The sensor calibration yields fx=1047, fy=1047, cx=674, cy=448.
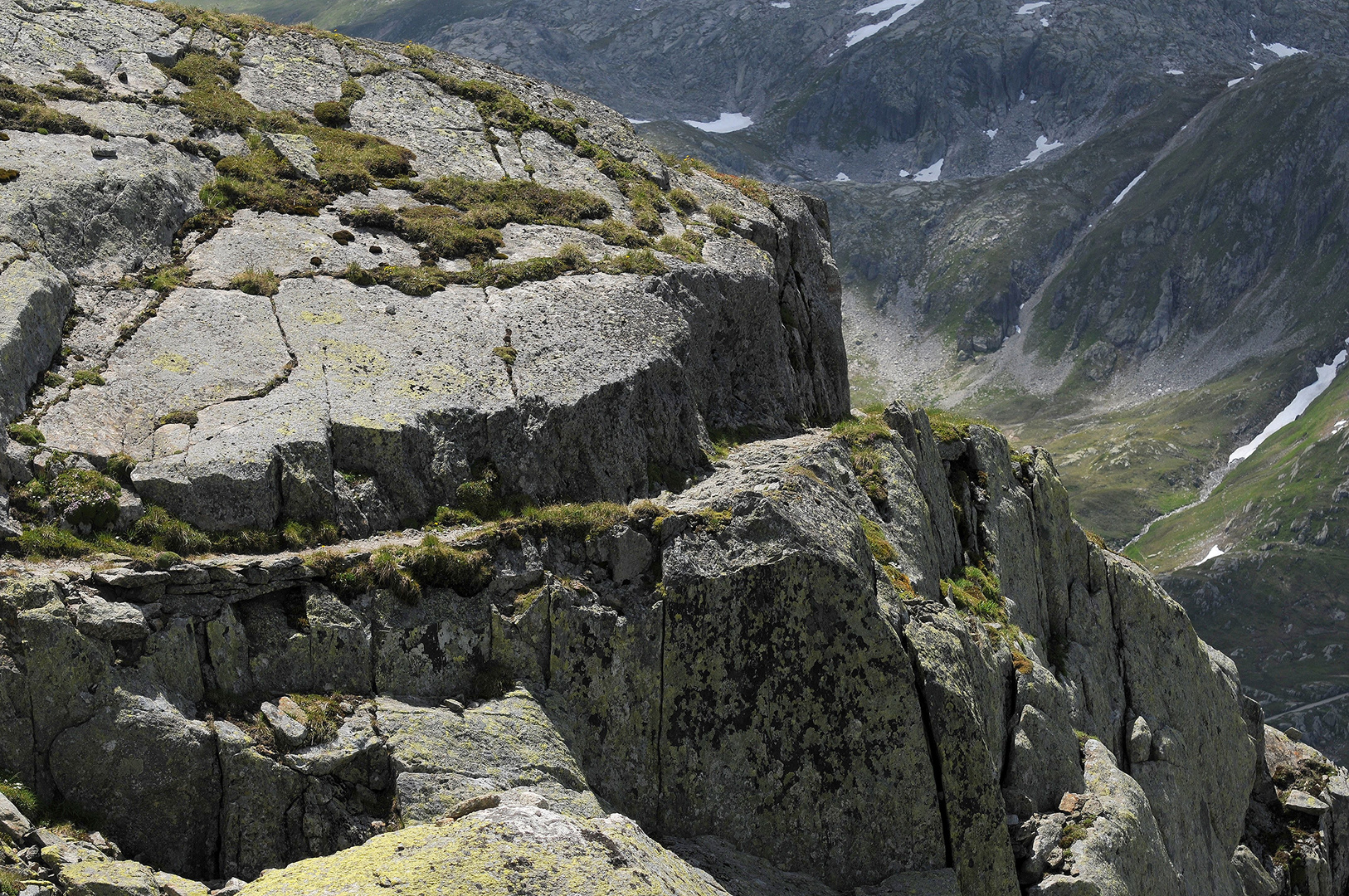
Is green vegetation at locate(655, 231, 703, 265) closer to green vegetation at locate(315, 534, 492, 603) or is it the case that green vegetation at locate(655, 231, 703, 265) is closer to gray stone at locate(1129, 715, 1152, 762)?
green vegetation at locate(315, 534, 492, 603)

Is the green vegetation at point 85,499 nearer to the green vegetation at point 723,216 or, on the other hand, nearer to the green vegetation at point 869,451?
the green vegetation at point 869,451

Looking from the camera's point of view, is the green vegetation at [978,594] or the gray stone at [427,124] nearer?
the green vegetation at [978,594]

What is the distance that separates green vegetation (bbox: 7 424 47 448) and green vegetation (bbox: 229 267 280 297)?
9037mm

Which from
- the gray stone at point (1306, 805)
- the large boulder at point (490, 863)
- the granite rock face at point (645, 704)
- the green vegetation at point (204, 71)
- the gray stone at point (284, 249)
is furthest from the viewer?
the gray stone at point (1306, 805)

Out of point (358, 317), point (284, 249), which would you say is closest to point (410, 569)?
point (358, 317)

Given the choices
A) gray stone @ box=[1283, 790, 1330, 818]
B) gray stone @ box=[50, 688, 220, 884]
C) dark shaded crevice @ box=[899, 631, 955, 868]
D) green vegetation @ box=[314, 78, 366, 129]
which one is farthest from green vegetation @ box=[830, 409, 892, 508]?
gray stone @ box=[1283, 790, 1330, 818]

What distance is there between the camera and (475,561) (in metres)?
25.7

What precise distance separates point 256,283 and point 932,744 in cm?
2422

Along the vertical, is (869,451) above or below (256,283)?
below

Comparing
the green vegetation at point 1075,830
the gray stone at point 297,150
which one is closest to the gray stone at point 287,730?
the green vegetation at point 1075,830

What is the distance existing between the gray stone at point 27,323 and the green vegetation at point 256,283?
466cm

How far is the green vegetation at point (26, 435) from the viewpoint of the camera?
24.6 metres

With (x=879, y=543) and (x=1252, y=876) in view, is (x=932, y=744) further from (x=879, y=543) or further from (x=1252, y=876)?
(x=1252, y=876)

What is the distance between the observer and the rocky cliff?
2067 centimetres
